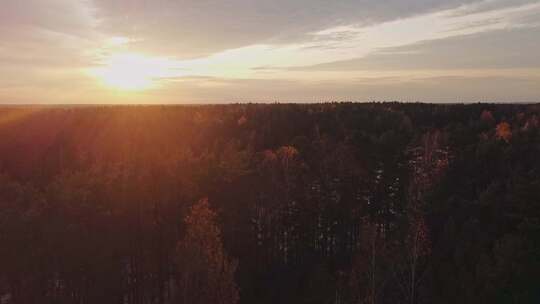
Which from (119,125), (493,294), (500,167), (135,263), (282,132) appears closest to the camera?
(493,294)

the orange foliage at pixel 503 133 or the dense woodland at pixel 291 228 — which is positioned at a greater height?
the orange foliage at pixel 503 133

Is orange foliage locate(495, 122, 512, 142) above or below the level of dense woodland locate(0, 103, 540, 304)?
Result: above

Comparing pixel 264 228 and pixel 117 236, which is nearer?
pixel 117 236

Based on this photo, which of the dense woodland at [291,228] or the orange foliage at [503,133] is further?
the orange foliage at [503,133]

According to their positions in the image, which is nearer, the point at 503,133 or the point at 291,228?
the point at 291,228

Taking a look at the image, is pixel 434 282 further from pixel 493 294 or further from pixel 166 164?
pixel 166 164

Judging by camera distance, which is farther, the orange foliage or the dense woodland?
the orange foliage

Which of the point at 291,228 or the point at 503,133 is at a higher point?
the point at 503,133

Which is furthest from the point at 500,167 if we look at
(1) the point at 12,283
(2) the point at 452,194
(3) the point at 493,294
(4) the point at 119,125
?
(4) the point at 119,125
